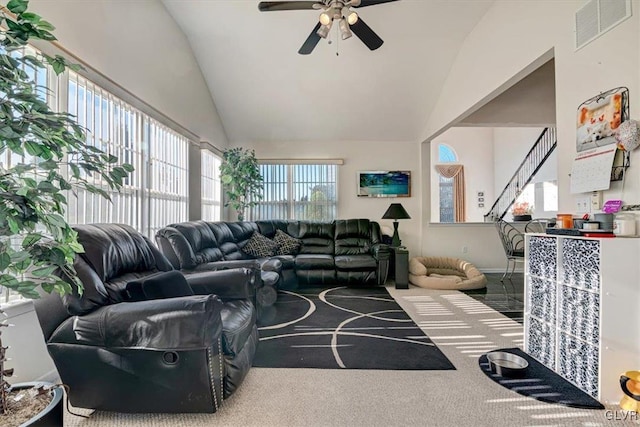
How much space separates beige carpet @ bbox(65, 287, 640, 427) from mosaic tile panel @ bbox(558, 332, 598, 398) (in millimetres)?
165

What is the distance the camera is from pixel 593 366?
1869mm

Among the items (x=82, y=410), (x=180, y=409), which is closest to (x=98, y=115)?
(x=82, y=410)

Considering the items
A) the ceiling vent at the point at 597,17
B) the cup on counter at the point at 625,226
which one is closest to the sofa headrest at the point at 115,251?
the cup on counter at the point at 625,226

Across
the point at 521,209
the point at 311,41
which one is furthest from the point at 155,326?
the point at 521,209

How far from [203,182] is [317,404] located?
4.17 meters

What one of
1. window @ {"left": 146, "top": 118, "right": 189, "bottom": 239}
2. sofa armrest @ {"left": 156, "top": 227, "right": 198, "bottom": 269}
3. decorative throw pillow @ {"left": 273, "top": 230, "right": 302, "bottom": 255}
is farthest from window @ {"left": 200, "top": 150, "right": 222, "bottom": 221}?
sofa armrest @ {"left": 156, "top": 227, "right": 198, "bottom": 269}

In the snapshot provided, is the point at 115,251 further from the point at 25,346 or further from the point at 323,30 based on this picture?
the point at 323,30

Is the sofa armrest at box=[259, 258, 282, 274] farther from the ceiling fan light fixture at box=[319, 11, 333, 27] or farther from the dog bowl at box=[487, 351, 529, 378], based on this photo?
the ceiling fan light fixture at box=[319, 11, 333, 27]

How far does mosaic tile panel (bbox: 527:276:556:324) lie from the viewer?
87.7 inches

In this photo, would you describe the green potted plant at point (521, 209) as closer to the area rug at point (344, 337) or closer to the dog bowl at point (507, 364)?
the area rug at point (344, 337)

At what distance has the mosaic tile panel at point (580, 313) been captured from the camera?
1.86 metres

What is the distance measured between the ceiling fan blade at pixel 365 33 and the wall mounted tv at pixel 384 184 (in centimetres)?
311

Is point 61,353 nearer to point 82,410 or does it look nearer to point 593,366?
point 82,410

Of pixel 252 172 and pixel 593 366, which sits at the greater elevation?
pixel 252 172
